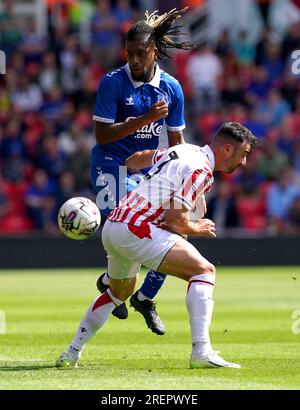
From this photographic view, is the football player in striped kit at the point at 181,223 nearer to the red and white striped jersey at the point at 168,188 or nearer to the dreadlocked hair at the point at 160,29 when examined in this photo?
the red and white striped jersey at the point at 168,188

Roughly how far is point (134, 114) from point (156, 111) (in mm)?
883

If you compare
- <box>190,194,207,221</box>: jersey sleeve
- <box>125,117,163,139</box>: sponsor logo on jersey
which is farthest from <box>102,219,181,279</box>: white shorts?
<box>125,117,163,139</box>: sponsor logo on jersey

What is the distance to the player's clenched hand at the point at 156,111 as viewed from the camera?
923 centimetres

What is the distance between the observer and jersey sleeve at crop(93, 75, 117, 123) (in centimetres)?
984

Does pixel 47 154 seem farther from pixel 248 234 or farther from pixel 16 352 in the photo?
pixel 16 352

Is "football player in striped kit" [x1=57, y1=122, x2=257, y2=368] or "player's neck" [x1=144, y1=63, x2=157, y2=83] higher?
"player's neck" [x1=144, y1=63, x2=157, y2=83]

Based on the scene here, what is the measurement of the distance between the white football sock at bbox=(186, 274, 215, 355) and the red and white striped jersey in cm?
51

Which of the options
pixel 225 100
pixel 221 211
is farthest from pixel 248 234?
pixel 225 100

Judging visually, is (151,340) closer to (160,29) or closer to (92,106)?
(160,29)

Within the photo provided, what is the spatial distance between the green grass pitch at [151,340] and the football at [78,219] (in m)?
1.07

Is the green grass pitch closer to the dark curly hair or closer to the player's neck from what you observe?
the dark curly hair

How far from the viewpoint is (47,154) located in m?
22.5

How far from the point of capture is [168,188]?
26.8ft

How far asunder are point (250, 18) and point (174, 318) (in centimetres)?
1560
